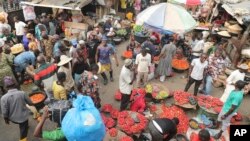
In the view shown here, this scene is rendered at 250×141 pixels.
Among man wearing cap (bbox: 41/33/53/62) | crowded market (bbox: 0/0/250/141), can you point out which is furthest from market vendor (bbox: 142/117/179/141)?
man wearing cap (bbox: 41/33/53/62)

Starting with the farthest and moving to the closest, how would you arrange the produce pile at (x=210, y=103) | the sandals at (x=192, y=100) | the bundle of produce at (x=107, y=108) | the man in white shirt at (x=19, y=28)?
the man in white shirt at (x=19, y=28), the sandals at (x=192, y=100), the bundle of produce at (x=107, y=108), the produce pile at (x=210, y=103)

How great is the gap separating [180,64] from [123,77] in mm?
4873

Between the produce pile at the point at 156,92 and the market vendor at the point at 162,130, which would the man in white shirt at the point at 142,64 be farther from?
the market vendor at the point at 162,130

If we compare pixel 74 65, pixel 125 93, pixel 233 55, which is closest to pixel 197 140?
pixel 125 93

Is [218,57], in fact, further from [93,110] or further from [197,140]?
[93,110]

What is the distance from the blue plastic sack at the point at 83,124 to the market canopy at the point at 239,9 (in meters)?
9.24

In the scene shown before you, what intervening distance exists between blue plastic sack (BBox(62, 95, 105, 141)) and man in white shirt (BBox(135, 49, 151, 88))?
4812 mm

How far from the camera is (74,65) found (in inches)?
328

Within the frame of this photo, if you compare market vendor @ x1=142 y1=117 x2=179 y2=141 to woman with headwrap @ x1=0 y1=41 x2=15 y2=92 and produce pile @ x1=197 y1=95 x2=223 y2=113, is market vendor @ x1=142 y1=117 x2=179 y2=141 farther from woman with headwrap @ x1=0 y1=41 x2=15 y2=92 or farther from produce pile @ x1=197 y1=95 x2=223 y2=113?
woman with headwrap @ x1=0 y1=41 x2=15 y2=92

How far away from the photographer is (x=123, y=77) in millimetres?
7582

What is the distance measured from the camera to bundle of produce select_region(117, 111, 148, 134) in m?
7.12

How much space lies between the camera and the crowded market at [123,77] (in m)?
6.00

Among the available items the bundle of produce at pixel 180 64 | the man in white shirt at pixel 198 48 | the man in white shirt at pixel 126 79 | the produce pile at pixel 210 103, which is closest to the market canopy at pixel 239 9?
the man in white shirt at pixel 198 48

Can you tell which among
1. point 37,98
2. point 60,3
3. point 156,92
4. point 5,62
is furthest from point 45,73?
point 60,3
